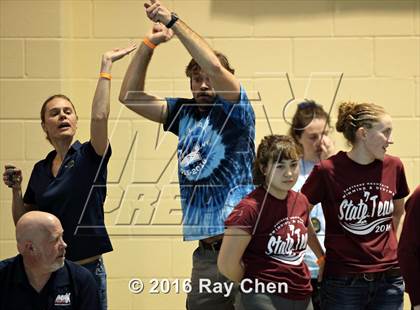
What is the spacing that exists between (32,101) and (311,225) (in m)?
1.66

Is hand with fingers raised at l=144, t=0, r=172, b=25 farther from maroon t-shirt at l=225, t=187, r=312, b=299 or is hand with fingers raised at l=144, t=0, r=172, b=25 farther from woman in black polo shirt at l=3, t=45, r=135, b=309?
maroon t-shirt at l=225, t=187, r=312, b=299

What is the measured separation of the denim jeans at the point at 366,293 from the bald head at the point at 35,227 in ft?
3.82

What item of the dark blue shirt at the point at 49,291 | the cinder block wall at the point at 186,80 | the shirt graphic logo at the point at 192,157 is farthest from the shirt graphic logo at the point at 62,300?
the cinder block wall at the point at 186,80

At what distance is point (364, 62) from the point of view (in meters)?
4.63

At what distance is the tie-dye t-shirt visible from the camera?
3.68 meters

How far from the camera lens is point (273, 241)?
3494 mm

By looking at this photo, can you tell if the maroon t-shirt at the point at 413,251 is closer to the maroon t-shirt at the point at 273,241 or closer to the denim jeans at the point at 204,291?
the maroon t-shirt at the point at 273,241

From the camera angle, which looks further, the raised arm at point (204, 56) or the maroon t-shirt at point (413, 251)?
the raised arm at point (204, 56)

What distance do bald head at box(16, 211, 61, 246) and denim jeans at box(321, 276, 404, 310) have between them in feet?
3.82

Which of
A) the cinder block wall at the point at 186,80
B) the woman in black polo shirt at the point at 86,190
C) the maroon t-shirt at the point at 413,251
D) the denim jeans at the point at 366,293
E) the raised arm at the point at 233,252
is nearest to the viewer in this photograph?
the maroon t-shirt at the point at 413,251

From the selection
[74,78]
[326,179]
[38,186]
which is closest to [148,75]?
[74,78]

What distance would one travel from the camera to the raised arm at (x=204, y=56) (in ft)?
11.6

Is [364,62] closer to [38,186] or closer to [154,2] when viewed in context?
[154,2]

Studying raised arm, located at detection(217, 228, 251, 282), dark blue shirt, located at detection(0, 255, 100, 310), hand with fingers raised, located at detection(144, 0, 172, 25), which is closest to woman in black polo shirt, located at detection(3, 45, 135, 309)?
hand with fingers raised, located at detection(144, 0, 172, 25)
